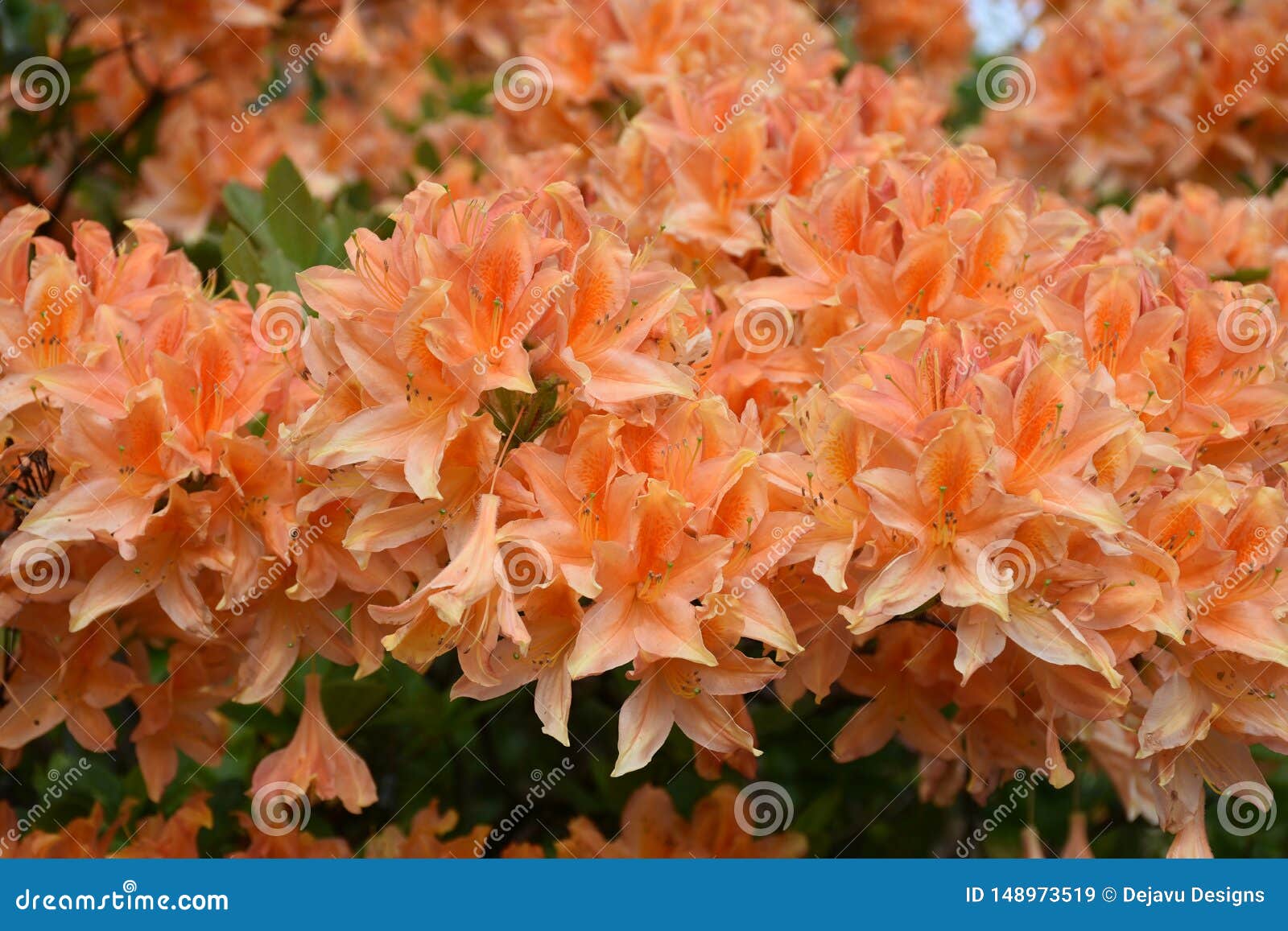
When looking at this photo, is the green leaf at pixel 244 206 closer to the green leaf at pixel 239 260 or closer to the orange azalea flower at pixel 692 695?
the green leaf at pixel 239 260

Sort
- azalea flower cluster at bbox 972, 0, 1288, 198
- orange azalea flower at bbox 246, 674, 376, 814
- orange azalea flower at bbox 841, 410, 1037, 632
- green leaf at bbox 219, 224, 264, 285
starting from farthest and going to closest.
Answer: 1. azalea flower cluster at bbox 972, 0, 1288, 198
2. green leaf at bbox 219, 224, 264, 285
3. orange azalea flower at bbox 246, 674, 376, 814
4. orange azalea flower at bbox 841, 410, 1037, 632

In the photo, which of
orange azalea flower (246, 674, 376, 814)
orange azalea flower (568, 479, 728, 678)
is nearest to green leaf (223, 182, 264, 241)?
orange azalea flower (246, 674, 376, 814)

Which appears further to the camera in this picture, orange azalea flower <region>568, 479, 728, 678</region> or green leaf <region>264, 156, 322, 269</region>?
green leaf <region>264, 156, 322, 269</region>

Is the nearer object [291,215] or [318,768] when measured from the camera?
[318,768]

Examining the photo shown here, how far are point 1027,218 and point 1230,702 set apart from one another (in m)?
0.81

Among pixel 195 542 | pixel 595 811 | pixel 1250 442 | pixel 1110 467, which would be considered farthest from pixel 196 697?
pixel 1250 442

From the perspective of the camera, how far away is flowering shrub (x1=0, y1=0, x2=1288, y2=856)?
1533mm

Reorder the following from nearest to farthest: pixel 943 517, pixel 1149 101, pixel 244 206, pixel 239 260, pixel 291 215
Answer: pixel 943 517 → pixel 239 260 → pixel 291 215 → pixel 244 206 → pixel 1149 101

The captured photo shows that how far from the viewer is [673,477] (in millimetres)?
1576

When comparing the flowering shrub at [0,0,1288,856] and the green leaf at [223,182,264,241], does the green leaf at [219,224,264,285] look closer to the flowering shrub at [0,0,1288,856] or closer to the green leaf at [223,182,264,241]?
the flowering shrub at [0,0,1288,856]

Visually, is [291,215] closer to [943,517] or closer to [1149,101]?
[943,517]

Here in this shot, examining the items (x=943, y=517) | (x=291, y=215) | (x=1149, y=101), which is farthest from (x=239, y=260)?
(x=1149, y=101)

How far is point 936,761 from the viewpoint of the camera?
7.85ft

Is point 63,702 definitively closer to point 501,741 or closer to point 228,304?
point 228,304
